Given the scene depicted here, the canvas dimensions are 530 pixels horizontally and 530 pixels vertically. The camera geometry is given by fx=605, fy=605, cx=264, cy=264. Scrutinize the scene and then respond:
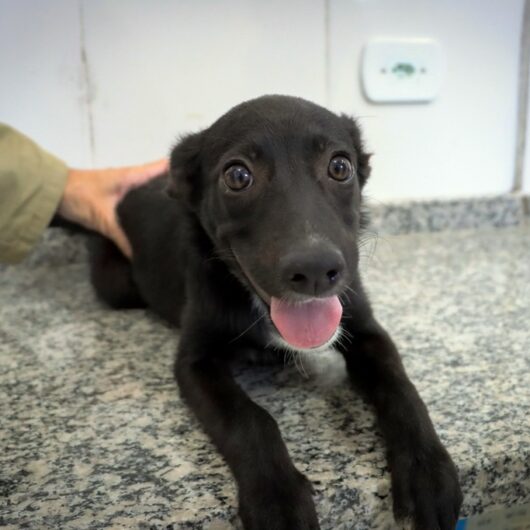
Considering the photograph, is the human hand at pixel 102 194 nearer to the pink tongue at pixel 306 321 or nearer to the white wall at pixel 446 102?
the white wall at pixel 446 102

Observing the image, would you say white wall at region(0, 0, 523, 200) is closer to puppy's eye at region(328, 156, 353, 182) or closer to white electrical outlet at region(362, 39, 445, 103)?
white electrical outlet at region(362, 39, 445, 103)

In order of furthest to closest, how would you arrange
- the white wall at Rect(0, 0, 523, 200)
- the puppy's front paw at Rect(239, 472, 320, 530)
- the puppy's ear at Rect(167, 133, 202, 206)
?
the white wall at Rect(0, 0, 523, 200)
the puppy's ear at Rect(167, 133, 202, 206)
the puppy's front paw at Rect(239, 472, 320, 530)

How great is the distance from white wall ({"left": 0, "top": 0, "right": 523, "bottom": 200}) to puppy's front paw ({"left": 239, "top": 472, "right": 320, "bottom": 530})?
1.28 meters

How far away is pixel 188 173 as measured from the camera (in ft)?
3.86

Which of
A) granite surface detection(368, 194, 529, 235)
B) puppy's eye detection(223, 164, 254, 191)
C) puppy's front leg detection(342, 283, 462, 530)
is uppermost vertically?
puppy's eye detection(223, 164, 254, 191)

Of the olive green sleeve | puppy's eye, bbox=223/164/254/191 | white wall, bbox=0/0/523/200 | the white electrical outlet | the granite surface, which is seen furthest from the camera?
the granite surface

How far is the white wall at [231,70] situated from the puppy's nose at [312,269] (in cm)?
111

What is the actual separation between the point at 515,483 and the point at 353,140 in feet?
2.20

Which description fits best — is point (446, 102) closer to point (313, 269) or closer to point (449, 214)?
point (449, 214)

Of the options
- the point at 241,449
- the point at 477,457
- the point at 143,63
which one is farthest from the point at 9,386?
the point at 143,63

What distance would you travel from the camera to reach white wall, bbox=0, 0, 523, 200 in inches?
65.1

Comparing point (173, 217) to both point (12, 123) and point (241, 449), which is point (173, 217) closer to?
point (12, 123)

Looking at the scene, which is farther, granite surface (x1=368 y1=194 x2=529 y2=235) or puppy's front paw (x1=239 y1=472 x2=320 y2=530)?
granite surface (x1=368 y1=194 x2=529 y2=235)

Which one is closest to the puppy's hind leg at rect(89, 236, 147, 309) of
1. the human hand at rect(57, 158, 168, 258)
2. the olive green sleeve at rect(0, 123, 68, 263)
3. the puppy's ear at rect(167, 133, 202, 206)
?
the human hand at rect(57, 158, 168, 258)
